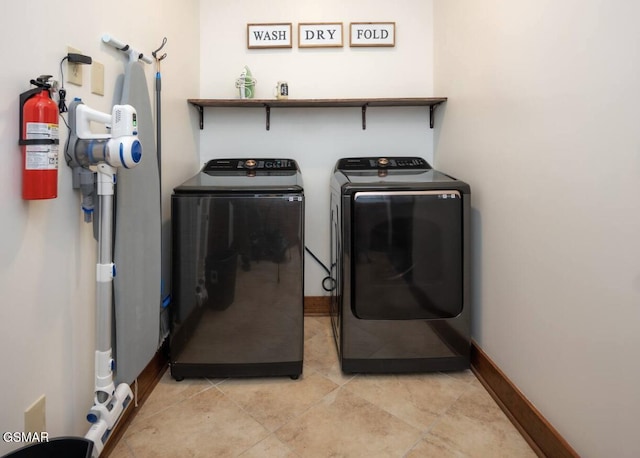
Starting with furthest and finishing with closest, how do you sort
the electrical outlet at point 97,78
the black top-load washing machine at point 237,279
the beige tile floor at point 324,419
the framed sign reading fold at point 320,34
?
the framed sign reading fold at point 320,34 → the black top-load washing machine at point 237,279 → the beige tile floor at point 324,419 → the electrical outlet at point 97,78

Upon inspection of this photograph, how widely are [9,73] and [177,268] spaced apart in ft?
3.29

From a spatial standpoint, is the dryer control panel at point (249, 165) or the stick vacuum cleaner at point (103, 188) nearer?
the stick vacuum cleaner at point (103, 188)

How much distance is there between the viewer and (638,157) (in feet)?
3.04

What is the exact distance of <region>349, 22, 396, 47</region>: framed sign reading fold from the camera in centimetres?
246

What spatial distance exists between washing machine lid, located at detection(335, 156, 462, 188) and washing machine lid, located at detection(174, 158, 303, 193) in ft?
1.02

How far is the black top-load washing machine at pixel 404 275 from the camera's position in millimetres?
1750

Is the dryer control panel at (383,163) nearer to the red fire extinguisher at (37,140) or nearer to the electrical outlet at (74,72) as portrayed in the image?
the electrical outlet at (74,72)

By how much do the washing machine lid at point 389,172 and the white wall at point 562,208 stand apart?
Result: 11.5 inches

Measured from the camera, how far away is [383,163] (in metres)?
2.37

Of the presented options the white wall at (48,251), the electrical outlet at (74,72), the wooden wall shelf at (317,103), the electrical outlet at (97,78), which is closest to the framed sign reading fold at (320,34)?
the wooden wall shelf at (317,103)

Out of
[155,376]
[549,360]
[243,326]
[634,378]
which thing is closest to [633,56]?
[634,378]

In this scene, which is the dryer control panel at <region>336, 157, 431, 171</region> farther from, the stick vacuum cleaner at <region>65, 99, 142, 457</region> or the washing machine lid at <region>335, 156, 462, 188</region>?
the stick vacuum cleaner at <region>65, 99, 142, 457</region>

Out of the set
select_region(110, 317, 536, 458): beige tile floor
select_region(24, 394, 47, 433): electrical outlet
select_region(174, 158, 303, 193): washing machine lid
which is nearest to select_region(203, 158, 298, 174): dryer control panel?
select_region(174, 158, 303, 193): washing machine lid

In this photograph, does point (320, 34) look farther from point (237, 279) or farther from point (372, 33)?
point (237, 279)
